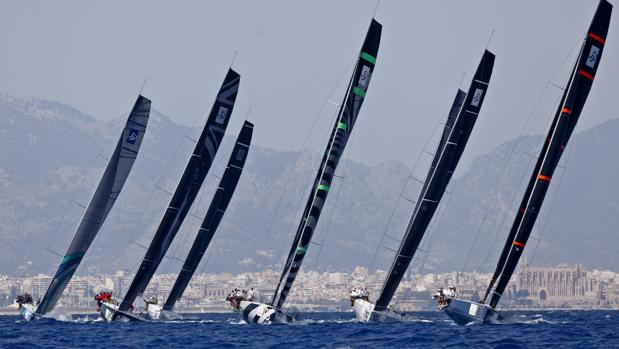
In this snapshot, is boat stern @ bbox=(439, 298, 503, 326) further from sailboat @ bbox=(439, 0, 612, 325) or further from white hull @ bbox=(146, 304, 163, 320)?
white hull @ bbox=(146, 304, 163, 320)

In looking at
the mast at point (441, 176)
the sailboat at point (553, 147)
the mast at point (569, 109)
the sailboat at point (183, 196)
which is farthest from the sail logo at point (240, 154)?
the mast at point (569, 109)

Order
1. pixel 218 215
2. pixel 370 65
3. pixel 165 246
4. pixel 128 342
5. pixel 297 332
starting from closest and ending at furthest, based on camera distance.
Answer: pixel 128 342 < pixel 297 332 < pixel 370 65 < pixel 165 246 < pixel 218 215

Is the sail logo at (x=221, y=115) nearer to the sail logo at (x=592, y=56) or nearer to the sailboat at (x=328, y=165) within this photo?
Result: the sailboat at (x=328, y=165)

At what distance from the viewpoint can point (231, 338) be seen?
5253cm

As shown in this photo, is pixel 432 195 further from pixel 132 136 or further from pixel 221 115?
pixel 132 136

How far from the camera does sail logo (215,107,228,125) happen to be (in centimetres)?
6644

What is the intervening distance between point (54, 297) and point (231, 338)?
15831mm

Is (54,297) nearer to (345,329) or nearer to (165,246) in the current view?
(165,246)

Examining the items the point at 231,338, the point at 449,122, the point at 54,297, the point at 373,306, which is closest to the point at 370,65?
the point at 449,122

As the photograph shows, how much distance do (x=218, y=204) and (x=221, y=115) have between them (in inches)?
255

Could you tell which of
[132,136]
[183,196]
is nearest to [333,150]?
[183,196]

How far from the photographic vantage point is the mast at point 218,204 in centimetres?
7062

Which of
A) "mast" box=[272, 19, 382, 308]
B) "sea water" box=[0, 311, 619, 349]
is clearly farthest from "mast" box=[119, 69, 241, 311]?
"mast" box=[272, 19, 382, 308]

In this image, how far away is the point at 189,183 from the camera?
210 feet
